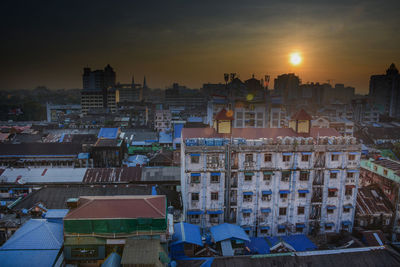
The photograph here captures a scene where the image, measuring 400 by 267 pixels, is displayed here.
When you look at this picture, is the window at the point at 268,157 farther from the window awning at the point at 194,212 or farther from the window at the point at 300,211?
the window awning at the point at 194,212

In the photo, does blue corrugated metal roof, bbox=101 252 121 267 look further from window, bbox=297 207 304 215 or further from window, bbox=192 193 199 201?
window, bbox=297 207 304 215

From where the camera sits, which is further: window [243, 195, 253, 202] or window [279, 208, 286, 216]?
window [279, 208, 286, 216]

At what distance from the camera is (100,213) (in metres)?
18.0

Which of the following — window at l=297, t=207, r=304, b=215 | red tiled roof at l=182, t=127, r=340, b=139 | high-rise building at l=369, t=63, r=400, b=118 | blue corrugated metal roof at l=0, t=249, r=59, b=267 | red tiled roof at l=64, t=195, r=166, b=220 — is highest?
high-rise building at l=369, t=63, r=400, b=118

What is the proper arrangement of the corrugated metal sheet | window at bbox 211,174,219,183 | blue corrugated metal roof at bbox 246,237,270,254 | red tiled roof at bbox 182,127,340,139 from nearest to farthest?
1. blue corrugated metal roof at bbox 246,237,270,254
2. window at bbox 211,174,219,183
3. red tiled roof at bbox 182,127,340,139
4. the corrugated metal sheet

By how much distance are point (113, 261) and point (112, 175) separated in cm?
1906

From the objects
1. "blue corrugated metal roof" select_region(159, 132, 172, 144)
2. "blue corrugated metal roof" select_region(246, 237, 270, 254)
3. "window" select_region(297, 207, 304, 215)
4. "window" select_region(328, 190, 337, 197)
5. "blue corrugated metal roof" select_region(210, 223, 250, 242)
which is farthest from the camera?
"blue corrugated metal roof" select_region(159, 132, 172, 144)

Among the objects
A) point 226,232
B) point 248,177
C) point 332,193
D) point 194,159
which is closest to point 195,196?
point 194,159

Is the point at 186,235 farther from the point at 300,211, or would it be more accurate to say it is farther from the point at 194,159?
the point at 300,211

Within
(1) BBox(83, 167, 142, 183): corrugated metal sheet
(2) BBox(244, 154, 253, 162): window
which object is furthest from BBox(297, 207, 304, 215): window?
(1) BBox(83, 167, 142, 183): corrugated metal sheet

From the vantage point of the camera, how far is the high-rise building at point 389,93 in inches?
4097

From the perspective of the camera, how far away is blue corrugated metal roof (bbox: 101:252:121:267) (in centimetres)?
1642

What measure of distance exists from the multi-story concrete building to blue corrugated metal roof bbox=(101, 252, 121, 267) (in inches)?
389

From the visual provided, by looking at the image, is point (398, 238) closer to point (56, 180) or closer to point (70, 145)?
point (56, 180)
